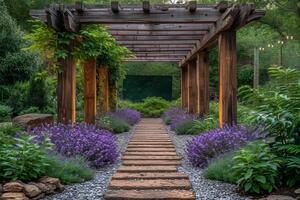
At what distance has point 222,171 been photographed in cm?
544

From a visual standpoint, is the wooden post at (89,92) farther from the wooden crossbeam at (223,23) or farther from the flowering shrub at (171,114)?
the flowering shrub at (171,114)

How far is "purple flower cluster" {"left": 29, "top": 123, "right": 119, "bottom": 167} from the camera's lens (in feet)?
21.1

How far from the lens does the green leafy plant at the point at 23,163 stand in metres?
4.65

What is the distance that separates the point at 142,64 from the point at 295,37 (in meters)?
9.45

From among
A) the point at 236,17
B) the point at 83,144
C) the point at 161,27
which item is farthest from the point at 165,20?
the point at 83,144

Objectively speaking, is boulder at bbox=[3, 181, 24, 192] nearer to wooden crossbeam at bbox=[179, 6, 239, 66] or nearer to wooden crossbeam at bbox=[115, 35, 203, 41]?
wooden crossbeam at bbox=[179, 6, 239, 66]

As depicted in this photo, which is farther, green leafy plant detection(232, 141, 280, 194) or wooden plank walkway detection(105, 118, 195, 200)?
wooden plank walkway detection(105, 118, 195, 200)

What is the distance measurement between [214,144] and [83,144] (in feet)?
6.72

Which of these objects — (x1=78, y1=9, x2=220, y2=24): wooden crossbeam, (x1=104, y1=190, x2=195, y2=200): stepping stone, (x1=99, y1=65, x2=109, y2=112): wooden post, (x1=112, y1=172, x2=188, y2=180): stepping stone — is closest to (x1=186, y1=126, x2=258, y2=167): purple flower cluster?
(x1=112, y1=172, x2=188, y2=180): stepping stone

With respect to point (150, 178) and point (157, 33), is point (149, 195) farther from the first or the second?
point (157, 33)

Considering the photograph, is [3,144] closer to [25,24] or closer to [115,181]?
[115,181]

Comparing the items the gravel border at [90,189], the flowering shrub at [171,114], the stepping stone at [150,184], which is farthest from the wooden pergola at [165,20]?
the flowering shrub at [171,114]

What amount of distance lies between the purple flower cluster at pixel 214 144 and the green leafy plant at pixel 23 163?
2.61 m

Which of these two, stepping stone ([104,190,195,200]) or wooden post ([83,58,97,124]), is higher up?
wooden post ([83,58,97,124])
